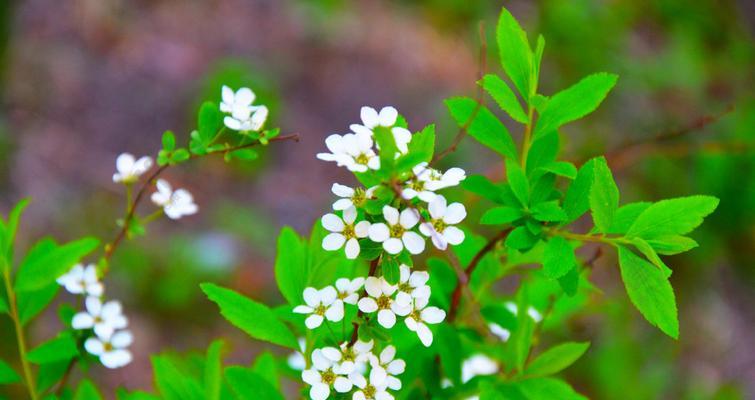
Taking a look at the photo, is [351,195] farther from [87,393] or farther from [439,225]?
[87,393]

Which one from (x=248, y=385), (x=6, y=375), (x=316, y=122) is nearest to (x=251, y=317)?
(x=248, y=385)

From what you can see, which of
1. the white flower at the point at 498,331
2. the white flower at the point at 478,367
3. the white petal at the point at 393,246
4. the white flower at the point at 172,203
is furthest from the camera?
the white flower at the point at 478,367

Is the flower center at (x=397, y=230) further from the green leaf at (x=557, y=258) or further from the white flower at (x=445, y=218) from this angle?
the green leaf at (x=557, y=258)

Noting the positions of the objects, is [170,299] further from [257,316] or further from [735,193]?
[735,193]

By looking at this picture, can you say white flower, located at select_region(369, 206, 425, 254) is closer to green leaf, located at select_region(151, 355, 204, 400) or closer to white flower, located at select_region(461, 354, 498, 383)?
green leaf, located at select_region(151, 355, 204, 400)

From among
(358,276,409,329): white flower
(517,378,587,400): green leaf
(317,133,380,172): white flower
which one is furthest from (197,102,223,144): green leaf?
(517,378,587,400): green leaf

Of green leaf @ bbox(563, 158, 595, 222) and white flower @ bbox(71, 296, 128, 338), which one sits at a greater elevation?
green leaf @ bbox(563, 158, 595, 222)

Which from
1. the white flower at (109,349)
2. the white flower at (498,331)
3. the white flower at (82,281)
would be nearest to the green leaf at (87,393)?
the white flower at (109,349)

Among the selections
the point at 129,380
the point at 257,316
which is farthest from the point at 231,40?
the point at 257,316
